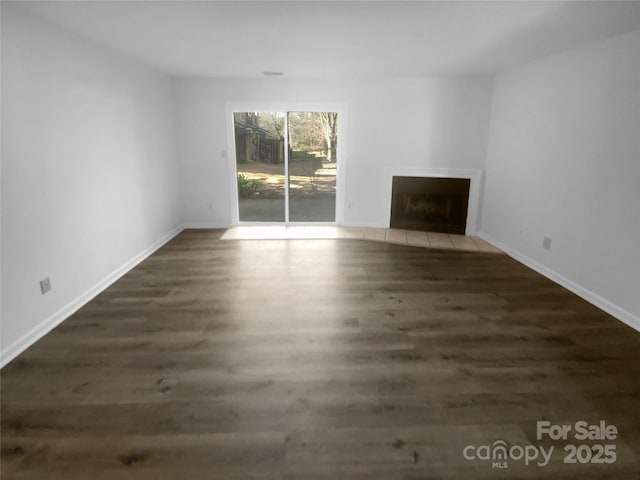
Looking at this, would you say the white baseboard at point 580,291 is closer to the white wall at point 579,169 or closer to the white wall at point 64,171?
the white wall at point 579,169

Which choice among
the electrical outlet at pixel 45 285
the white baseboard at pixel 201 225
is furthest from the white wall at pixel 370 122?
the electrical outlet at pixel 45 285

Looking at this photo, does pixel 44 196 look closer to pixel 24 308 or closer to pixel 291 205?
pixel 24 308

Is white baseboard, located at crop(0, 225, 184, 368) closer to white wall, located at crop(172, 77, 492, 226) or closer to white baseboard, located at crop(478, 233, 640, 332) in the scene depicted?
white wall, located at crop(172, 77, 492, 226)

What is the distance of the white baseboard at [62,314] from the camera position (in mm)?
2549

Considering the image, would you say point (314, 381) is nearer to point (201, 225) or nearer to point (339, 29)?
point (339, 29)

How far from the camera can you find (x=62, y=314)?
10.1 ft

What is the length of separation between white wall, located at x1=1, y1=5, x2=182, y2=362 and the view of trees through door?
1.60 meters

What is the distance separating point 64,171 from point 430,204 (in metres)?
4.72

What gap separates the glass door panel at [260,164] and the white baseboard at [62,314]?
79.3 inches

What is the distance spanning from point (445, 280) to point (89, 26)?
12.8 ft

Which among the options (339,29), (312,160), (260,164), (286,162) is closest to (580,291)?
(339,29)

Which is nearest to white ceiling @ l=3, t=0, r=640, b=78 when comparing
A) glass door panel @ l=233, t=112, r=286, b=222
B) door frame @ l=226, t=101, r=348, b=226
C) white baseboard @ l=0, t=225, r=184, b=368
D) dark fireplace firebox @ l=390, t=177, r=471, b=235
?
door frame @ l=226, t=101, r=348, b=226

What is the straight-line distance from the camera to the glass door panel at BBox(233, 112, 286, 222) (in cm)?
585

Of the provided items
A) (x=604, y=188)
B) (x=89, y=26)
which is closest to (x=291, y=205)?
(x=89, y=26)
